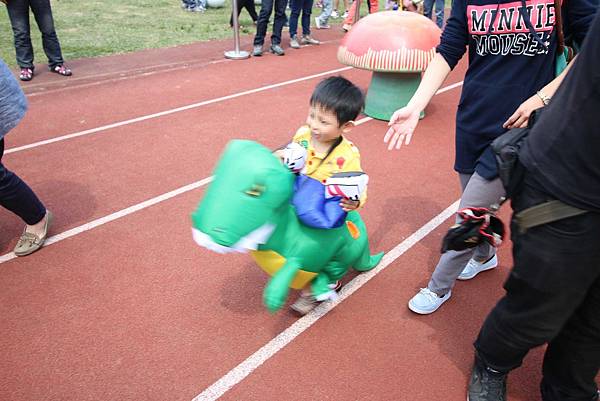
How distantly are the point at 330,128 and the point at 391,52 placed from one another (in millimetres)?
3567

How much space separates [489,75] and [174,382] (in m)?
2.21

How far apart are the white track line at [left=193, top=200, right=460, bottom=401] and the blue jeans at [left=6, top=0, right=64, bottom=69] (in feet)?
19.5

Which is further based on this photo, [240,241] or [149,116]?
[149,116]

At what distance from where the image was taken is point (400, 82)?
229 inches

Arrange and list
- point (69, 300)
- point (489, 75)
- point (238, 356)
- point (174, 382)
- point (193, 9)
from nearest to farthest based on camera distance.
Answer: point (489, 75) → point (174, 382) → point (238, 356) → point (69, 300) → point (193, 9)

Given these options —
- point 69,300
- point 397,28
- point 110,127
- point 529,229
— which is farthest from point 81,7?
point 529,229

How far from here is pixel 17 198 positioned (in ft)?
9.98

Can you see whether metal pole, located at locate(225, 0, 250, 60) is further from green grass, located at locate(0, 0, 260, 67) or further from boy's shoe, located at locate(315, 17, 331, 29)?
boy's shoe, located at locate(315, 17, 331, 29)

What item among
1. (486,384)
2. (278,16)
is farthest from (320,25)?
(486,384)

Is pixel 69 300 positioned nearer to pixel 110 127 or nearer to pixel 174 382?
pixel 174 382

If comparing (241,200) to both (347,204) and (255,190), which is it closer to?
(255,190)

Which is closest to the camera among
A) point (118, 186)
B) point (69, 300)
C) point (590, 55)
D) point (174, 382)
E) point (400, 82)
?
point (590, 55)

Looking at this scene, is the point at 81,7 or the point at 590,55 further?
the point at 81,7

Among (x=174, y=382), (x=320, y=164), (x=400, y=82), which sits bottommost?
(x=174, y=382)
